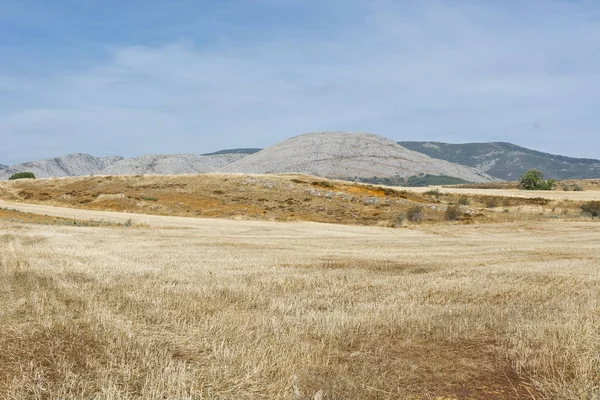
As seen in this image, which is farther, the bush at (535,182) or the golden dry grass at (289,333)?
the bush at (535,182)

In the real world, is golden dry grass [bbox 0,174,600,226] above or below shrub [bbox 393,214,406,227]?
above

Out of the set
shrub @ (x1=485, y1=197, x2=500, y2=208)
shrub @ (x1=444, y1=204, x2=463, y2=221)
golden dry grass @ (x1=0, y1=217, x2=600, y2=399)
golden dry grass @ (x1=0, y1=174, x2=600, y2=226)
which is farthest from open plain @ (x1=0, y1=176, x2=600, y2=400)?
shrub @ (x1=485, y1=197, x2=500, y2=208)

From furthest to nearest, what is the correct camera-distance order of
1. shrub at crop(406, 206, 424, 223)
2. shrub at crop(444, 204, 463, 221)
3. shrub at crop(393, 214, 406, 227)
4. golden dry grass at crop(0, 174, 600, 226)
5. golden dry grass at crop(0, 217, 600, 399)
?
golden dry grass at crop(0, 174, 600, 226), shrub at crop(444, 204, 463, 221), shrub at crop(406, 206, 424, 223), shrub at crop(393, 214, 406, 227), golden dry grass at crop(0, 217, 600, 399)

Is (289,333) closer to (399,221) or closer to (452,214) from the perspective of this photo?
(399,221)

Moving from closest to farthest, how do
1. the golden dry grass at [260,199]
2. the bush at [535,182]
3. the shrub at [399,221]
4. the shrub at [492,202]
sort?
the shrub at [399,221] < the golden dry grass at [260,199] < the shrub at [492,202] < the bush at [535,182]

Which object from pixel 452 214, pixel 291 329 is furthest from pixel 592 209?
pixel 291 329

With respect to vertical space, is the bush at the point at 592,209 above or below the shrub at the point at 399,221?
above

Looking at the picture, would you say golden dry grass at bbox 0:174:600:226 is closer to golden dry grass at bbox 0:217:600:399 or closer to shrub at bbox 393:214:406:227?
shrub at bbox 393:214:406:227

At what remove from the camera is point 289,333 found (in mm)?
9055

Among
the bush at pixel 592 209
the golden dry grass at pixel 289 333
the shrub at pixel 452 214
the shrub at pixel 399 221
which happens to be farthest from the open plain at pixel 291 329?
the bush at pixel 592 209

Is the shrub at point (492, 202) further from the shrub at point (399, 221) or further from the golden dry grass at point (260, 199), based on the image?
the shrub at point (399, 221)

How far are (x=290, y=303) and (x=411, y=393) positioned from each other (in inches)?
209

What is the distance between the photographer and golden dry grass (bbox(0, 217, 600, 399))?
6.70 meters

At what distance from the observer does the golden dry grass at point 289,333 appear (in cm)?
670
